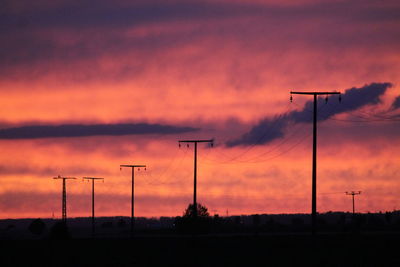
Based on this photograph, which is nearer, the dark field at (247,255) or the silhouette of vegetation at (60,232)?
the dark field at (247,255)

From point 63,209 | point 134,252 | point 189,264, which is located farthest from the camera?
point 63,209

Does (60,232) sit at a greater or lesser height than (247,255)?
lesser

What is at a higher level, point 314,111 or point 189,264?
point 314,111

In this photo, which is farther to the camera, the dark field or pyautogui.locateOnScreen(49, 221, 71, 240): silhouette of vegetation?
pyautogui.locateOnScreen(49, 221, 71, 240): silhouette of vegetation

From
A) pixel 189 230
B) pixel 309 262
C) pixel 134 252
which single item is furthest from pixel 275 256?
pixel 189 230

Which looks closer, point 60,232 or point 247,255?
point 247,255

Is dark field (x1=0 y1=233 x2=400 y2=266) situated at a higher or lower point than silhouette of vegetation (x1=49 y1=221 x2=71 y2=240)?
higher

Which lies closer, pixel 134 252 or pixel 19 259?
pixel 19 259

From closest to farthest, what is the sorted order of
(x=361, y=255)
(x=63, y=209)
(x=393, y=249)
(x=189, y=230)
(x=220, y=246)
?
(x=361, y=255), (x=393, y=249), (x=220, y=246), (x=63, y=209), (x=189, y=230)

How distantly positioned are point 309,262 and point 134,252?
2632 centimetres

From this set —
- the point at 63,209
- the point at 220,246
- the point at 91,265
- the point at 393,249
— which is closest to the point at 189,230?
the point at 63,209

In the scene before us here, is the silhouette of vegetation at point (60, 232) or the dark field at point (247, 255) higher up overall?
the dark field at point (247, 255)

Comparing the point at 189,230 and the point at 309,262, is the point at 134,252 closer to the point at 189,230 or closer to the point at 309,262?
the point at 309,262

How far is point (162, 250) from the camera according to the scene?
319 ft
